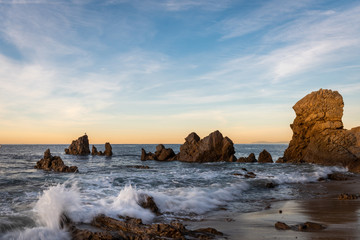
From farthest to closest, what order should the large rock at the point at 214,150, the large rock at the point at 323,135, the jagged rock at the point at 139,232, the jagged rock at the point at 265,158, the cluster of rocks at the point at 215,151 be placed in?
the large rock at the point at 214,150
the cluster of rocks at the point at 215,151
the jagged rock at the point at 265,158
the large rock at the point at 323,135
the jagged rock at the point at 139,232

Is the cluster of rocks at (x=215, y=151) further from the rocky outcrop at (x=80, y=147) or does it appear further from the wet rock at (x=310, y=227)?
the rocky outcrop at (x=80, y=147)

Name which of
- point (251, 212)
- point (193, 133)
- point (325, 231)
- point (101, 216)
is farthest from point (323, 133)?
point (101, 216)

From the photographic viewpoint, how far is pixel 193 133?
1884 inches

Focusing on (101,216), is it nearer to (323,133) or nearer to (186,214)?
(186,214)

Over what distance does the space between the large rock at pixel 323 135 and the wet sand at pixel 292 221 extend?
21.4m

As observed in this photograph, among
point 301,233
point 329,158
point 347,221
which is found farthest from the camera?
point 329,158

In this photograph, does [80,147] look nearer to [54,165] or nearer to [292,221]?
[54,165]

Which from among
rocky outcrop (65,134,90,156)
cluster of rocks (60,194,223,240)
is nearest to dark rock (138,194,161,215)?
cluster of rocks (60,194,223,240)

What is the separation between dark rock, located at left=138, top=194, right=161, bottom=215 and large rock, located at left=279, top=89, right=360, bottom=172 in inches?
1018

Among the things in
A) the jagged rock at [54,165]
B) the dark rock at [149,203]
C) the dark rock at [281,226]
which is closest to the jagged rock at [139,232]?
the dark rock at [281,226]

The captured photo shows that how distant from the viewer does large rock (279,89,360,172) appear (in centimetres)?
3130

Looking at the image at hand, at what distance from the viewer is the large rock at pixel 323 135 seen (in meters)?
31.3

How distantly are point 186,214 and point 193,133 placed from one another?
3827 centimetres

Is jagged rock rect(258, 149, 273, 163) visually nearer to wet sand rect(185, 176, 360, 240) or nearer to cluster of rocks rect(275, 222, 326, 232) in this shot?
wet sand rect(185, 176, 360, 240)
